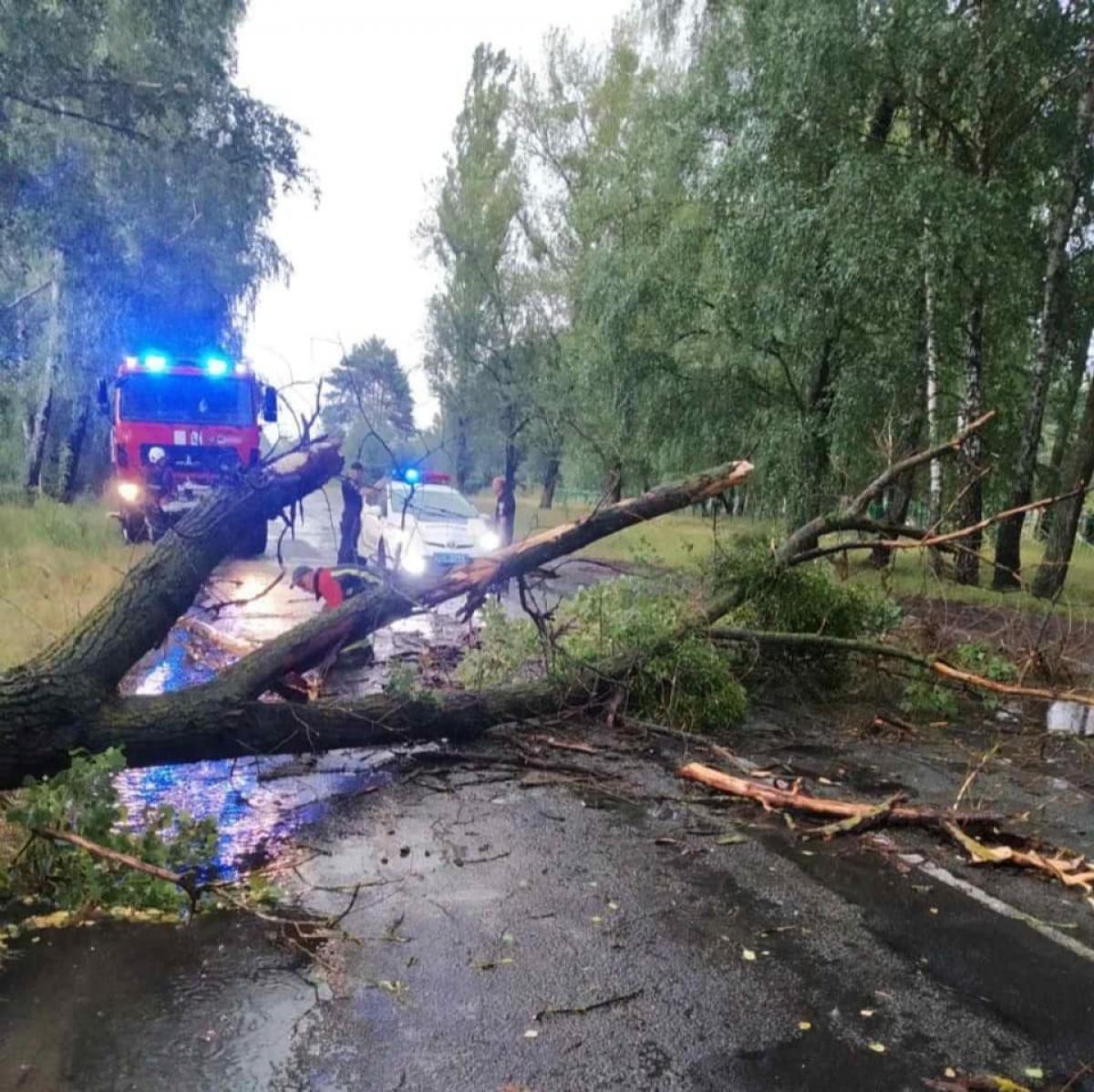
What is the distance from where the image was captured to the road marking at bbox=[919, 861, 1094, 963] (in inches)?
146

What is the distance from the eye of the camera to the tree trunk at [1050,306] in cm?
1308

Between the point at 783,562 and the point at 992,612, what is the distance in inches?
223

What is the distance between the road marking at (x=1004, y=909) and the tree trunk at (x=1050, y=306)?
1005 cm

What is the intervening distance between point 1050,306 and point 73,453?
2016 cm

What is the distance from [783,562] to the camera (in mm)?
7703

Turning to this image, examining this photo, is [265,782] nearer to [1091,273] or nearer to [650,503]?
[650,503]

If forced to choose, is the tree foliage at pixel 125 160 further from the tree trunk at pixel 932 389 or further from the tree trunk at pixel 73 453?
the tree trunk at pixel 932 389

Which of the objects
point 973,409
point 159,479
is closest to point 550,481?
point 973,409

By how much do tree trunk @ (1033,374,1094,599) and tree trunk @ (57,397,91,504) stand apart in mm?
19069

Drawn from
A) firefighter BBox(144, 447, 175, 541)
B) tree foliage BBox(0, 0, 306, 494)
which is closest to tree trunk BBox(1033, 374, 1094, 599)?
tree foliage BBox(0, 0, 306, 494)

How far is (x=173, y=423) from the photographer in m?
13.9

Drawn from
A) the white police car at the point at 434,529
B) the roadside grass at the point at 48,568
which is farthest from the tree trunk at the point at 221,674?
the white police car at the point at 434,529

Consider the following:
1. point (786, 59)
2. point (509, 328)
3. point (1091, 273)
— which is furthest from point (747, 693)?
point (509, 328)

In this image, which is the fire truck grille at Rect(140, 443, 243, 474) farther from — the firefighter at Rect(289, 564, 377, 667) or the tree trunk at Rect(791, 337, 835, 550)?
the tree trunk at Rect(791, 337, 835, 550)
